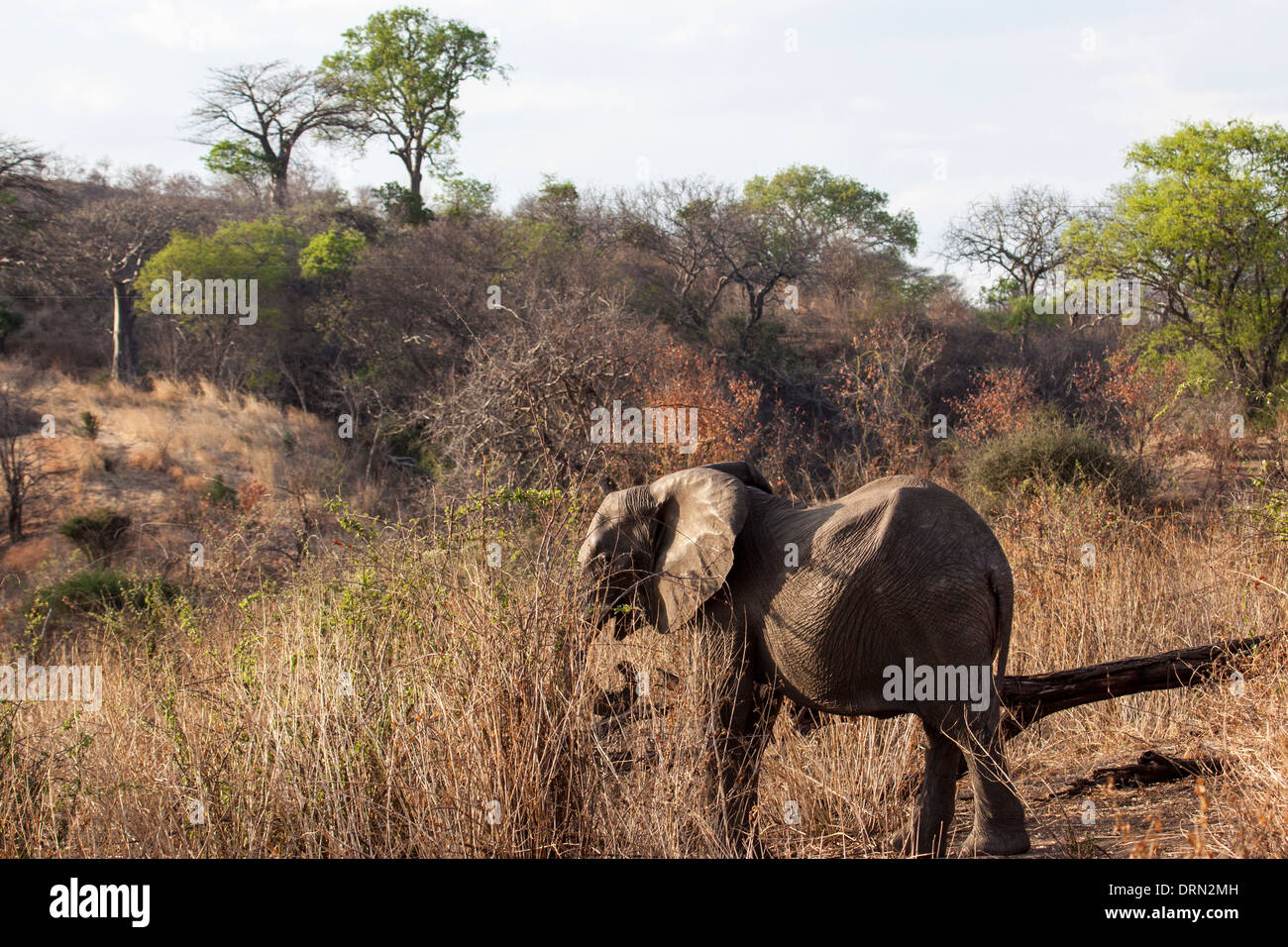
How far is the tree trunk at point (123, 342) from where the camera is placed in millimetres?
21984

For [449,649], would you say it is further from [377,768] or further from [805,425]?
[805,425]

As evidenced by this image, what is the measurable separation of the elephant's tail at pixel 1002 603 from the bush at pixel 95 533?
14.0 metres

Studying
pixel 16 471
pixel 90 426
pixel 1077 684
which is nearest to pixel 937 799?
pixel 1077 684

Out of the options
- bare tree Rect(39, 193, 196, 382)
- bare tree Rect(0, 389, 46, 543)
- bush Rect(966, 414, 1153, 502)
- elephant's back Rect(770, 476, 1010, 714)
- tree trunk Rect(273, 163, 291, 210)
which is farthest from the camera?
tree trunk Rect(273, 163, 291, 210)

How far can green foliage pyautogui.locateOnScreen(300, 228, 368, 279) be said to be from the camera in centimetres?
2511

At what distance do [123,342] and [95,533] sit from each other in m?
8.47

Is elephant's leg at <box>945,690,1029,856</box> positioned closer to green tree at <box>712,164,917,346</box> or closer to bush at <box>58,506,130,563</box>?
bush at <box>58,506,130,563</box>

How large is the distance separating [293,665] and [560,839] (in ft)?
4.76

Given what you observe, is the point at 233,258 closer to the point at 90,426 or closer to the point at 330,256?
the point at 330,256

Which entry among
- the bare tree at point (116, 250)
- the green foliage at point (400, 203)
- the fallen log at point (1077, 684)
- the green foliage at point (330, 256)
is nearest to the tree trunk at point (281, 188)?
the green foliage at point (400, 203)

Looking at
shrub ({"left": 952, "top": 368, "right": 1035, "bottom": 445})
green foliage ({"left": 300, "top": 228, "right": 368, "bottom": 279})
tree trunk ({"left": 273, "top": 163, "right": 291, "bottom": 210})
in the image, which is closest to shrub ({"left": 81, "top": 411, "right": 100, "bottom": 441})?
green foliage ({"left": 300, "top": 228, "right": 368, "bottom": 279})

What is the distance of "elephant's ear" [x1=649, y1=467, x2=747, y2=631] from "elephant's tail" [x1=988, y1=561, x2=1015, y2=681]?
94 cm

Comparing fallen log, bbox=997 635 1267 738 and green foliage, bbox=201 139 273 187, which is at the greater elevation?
green foliage, bbox=201 139 273 187

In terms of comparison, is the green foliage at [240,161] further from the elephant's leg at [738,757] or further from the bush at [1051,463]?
the elephant's leg at [738,757]
